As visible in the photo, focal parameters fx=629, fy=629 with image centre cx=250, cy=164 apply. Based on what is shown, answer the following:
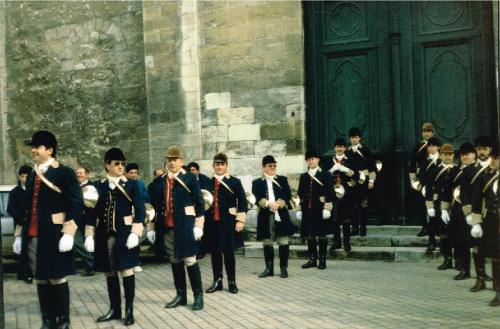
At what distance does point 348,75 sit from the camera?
44.9ft

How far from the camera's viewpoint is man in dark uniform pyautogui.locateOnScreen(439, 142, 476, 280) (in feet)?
30.6

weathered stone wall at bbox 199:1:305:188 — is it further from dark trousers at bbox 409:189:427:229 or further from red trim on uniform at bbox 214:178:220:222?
red trim on uniform at bbox 214:178:220:222

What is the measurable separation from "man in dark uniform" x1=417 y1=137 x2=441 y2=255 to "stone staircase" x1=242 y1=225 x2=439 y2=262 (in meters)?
0.37

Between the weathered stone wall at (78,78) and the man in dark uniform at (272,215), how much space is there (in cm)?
589

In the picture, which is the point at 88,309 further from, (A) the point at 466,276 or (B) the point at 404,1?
(B) the point at 404,1

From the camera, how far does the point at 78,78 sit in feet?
55.6

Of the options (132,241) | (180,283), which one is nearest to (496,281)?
(180,283)

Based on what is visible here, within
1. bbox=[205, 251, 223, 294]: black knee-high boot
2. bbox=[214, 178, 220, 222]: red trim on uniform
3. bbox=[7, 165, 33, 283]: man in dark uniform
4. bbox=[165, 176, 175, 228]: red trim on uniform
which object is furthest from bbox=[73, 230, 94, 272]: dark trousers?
bbox=[165, 176, 175, 228]: red trim on uniform

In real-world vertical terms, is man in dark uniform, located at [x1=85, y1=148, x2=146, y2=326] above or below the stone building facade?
below

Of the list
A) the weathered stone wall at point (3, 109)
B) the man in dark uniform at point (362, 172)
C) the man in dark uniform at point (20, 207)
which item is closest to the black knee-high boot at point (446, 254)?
the man in dark uniform at point (362, 172)

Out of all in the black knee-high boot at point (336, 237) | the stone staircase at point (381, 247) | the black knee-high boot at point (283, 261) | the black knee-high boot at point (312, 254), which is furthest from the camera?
the black knee-high boot at point (336, 237)

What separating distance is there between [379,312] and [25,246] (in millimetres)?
4095

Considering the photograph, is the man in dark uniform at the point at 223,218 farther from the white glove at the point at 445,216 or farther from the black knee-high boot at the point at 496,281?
the black knee-high boot at the point at 496,281

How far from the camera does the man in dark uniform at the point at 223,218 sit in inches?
365
